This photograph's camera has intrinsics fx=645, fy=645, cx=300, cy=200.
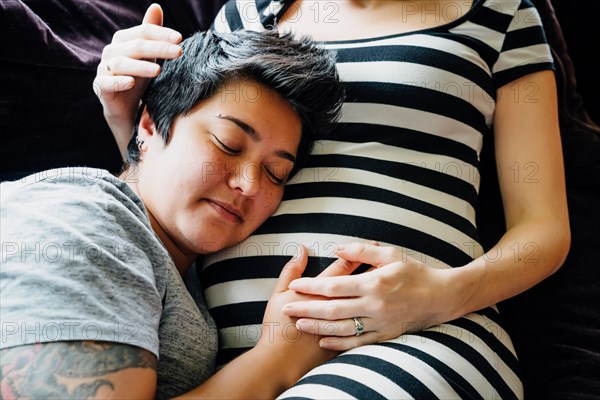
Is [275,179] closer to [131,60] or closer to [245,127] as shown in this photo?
[245,127]

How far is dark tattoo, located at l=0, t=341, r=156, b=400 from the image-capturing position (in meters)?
0.68

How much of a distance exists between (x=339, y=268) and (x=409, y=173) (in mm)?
207

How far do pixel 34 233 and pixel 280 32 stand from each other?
59 centimetres

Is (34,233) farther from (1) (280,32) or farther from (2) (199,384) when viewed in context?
(1) (280,32)

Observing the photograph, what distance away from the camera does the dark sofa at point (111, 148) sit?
105 centimetres

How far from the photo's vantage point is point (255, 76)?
100 centimetres

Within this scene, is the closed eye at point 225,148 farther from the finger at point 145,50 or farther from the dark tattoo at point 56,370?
the dark tattoo at point 56,370

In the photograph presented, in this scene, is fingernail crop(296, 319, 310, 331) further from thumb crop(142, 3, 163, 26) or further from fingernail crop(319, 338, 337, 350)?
thumb crop(142, 3, 163, 26)

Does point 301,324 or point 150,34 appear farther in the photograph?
point 150,34

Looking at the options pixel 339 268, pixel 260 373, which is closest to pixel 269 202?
pixel 339 268

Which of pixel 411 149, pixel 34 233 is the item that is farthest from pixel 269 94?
pixel 34 233

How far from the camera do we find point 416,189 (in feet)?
3.37

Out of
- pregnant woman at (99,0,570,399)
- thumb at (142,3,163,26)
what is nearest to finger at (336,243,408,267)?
pregnant woman at (99,0,570,399)

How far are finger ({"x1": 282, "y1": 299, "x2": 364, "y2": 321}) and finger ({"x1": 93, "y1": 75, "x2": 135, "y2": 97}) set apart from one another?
0.43 meters
